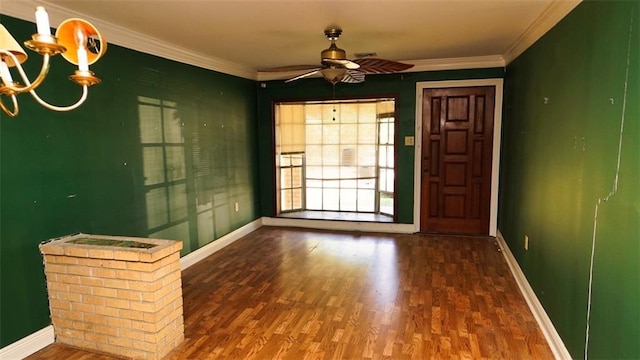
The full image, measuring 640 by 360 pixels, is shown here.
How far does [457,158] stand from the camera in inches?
207

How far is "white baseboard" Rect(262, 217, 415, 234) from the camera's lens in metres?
5.57

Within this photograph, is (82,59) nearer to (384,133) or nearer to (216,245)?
(216,245)

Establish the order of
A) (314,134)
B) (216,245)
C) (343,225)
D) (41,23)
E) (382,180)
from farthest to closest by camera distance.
Answer: (314,134)
(382,180)
(343,225)
(216,245)
(41,23)

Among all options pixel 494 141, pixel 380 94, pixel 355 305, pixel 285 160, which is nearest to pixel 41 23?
pixel 355 305

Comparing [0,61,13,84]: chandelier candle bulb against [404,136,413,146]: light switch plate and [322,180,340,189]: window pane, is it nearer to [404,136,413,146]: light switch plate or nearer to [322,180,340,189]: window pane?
[404,136,413,146]: light switch plate

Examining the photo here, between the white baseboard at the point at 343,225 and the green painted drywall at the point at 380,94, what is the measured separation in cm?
13

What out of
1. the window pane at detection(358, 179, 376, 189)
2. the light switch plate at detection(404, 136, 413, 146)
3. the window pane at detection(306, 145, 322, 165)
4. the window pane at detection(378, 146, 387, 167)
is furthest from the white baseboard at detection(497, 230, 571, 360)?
the window pane at detection(306, 145, 322, 165)

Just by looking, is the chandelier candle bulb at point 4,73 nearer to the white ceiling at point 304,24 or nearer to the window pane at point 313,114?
the white ceiling at point 304,24

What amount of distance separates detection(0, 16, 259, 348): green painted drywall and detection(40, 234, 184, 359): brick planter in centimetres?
18

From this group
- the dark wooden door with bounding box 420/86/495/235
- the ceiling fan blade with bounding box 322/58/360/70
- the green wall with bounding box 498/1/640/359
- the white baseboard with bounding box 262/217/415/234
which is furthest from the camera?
the white baseboard with bounding box 262/217/415/234

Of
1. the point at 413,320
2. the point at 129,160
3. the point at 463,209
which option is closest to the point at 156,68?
the point at 129,160

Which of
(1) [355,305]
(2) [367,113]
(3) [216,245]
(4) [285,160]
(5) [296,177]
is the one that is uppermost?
(2) [367,113]

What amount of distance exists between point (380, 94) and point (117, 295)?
13.5 ft

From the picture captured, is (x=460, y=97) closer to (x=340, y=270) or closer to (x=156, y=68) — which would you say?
(x=340, y=270)
